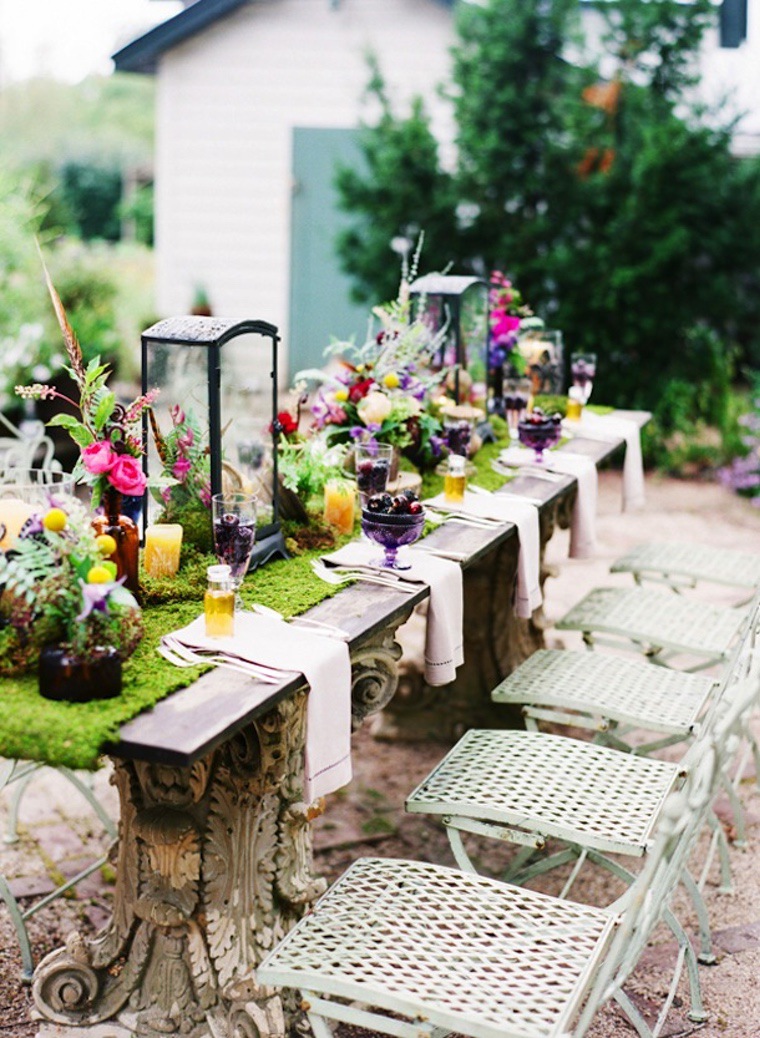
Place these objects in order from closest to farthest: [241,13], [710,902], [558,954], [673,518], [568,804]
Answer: [558,954] < [568,804] < [710,902] < [673,518] < [241,13]

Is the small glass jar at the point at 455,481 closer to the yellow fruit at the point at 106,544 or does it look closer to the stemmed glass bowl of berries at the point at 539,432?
the stemmed glass bowl of berries at the point at 539,432

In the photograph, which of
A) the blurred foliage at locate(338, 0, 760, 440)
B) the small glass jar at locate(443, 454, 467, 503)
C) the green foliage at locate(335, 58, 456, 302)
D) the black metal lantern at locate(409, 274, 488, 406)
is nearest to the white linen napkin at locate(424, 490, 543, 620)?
the small glass jar at locate(443, 454, 467, 503)

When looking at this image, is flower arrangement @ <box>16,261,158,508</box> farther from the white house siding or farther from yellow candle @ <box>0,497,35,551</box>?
the white house siding

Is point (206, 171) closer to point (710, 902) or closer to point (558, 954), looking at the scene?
point (710, 902)

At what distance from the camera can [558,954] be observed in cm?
237

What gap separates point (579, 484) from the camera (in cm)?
431

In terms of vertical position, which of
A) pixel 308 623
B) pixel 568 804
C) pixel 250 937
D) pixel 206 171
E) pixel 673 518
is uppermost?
pixel 206 171

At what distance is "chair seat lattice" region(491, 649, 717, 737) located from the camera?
3.51 meters

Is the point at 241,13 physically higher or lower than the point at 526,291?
higher

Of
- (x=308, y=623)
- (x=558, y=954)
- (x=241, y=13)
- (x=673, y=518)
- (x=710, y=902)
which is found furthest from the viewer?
(x=241, y=13)

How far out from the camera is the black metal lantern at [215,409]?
2.94m

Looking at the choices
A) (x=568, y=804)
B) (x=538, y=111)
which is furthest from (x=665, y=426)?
(x=568, y=804)

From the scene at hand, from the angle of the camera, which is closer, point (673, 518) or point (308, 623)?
point (308, 623)

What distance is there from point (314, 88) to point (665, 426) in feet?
15.1
